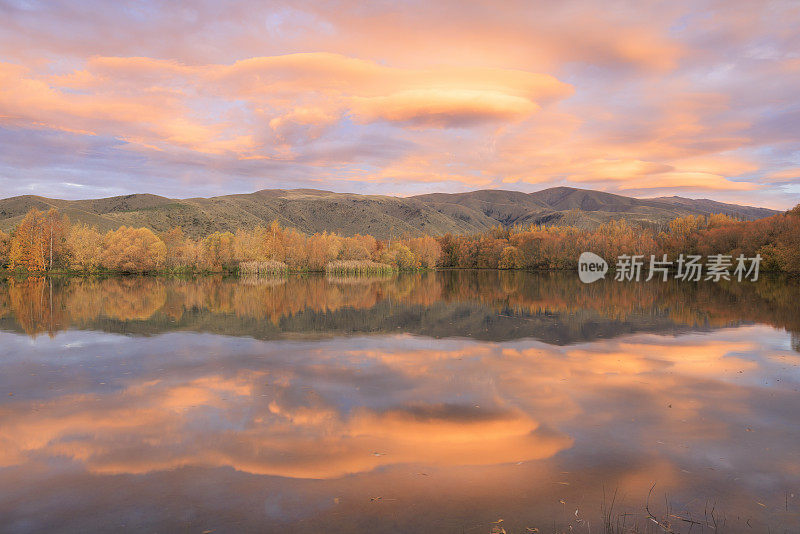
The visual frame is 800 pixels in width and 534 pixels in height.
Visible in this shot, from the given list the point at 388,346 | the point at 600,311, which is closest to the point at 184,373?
the point at 388,346

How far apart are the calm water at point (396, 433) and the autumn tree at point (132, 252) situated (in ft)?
241

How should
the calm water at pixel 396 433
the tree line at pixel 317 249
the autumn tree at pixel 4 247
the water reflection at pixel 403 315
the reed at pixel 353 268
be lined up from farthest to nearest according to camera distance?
1. the reed at pixel 353 268
2. the autumn tree at pixel 4 247
3. the tree line at pixel 317 249
4. the water reflection at pixel 403 315
5. the calm water at pixel 396 433

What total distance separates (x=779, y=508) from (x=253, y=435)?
27.2 feet

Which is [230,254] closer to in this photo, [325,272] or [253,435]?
[325,272]

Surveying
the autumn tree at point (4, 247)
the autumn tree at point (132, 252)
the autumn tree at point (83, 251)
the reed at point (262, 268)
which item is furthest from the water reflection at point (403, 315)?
the autumn tree at point (4, 247)

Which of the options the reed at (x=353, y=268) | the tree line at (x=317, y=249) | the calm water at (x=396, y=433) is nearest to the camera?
the calm water at (x=396, y=433)

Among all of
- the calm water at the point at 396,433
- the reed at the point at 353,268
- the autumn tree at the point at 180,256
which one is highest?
the autumn tree at the point at 180,256

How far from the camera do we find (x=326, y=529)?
586 cm

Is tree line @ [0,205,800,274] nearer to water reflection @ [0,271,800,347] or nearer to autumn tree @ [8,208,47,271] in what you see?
autumn tree @ [8,208,47,271]

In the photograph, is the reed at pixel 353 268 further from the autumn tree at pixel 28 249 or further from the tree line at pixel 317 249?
the autumn tree at pixel 28 249

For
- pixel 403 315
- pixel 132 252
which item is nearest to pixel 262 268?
pixel 132 252

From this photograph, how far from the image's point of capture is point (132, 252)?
280 feet

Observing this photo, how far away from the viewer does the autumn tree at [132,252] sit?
85688 mm

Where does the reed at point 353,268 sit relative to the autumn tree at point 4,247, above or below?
below
